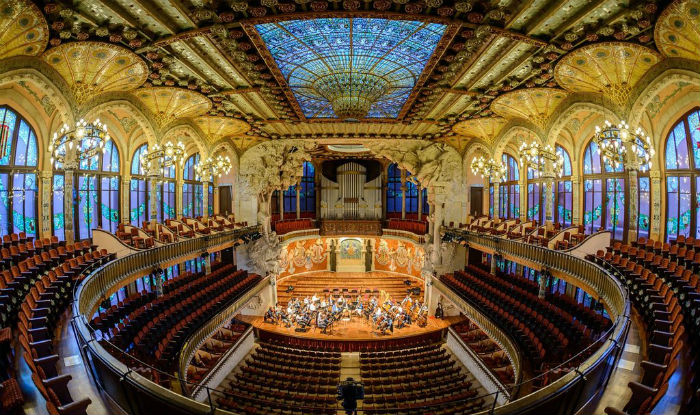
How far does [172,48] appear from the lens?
9.59 m

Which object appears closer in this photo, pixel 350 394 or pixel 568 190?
pixel 350 394

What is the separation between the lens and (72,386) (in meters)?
4.73

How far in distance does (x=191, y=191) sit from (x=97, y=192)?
7611 millimetres

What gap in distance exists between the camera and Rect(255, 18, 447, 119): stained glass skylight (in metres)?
8.26

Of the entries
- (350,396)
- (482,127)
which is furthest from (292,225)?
(350,396)

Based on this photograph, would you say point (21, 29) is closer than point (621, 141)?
Yes

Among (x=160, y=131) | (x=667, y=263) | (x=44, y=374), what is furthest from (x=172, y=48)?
(x=667, y=263)

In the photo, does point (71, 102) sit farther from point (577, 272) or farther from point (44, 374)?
point (577, 272)

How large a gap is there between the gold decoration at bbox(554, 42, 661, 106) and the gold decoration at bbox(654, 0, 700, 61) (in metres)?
0.41

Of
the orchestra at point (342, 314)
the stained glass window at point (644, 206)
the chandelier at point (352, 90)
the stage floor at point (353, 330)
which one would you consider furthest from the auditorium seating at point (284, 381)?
the stained glass window at point (644, 206)

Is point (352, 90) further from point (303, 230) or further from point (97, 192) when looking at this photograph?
point (303, 230)

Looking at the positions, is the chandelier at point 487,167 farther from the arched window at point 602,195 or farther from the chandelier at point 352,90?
the chandelier at point 352,90

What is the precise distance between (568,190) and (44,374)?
21418 mm

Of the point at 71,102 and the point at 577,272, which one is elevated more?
the point at 71,102
